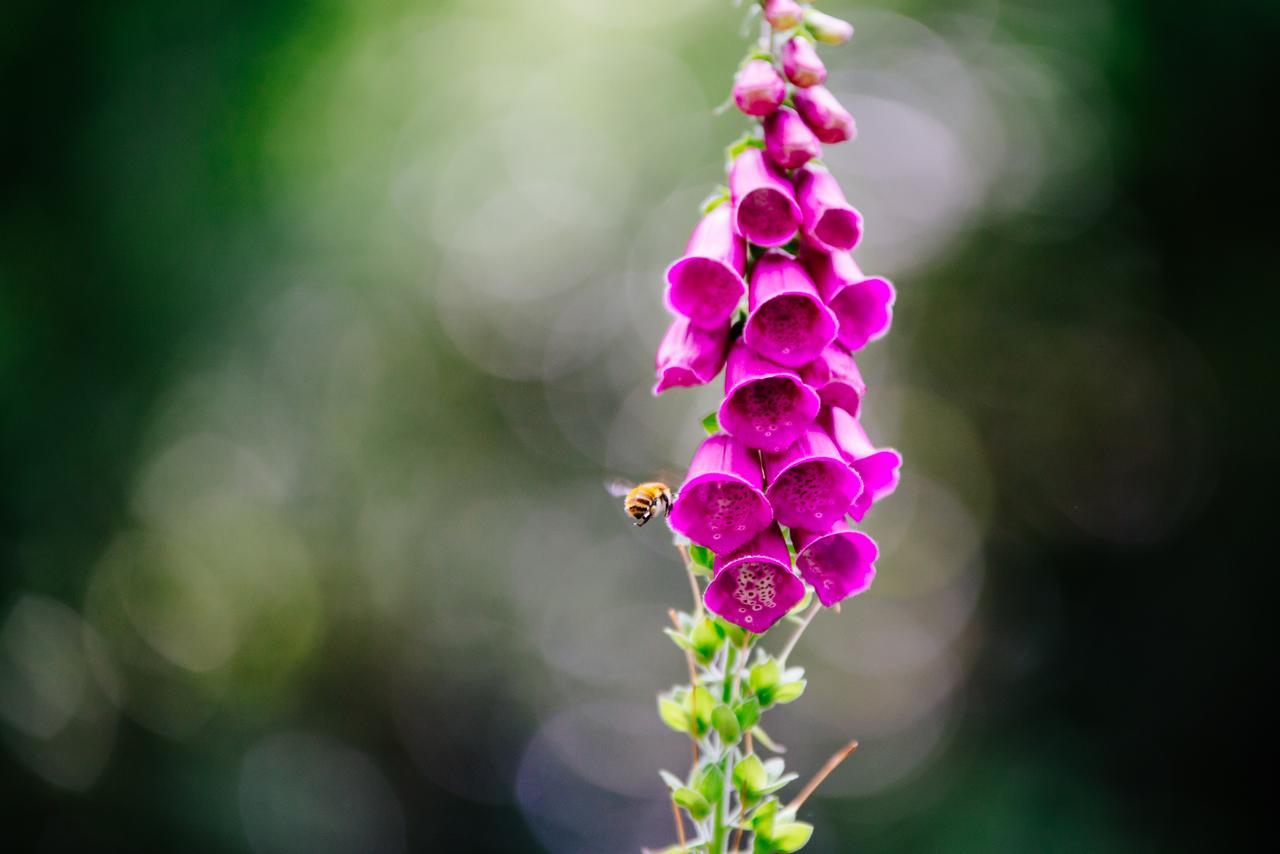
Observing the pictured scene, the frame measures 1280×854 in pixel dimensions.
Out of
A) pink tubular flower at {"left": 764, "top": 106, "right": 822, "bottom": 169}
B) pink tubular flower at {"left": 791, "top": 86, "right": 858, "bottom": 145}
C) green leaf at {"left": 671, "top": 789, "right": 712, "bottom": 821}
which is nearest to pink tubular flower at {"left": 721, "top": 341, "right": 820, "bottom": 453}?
pink tubular flower at {"left": 764, "top": 106, "right": 822, "bottom": 169}

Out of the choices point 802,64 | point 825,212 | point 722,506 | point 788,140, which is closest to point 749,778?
point 722,506

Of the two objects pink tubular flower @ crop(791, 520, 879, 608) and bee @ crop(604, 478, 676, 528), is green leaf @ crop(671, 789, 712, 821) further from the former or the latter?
bee @ crop(604, 478, 676, 528)

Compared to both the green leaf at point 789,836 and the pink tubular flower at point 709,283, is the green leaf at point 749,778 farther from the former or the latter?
the pink tubular flower at point 709,283

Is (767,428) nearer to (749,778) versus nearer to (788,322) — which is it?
(788,322)

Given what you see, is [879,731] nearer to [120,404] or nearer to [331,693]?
[331,693]

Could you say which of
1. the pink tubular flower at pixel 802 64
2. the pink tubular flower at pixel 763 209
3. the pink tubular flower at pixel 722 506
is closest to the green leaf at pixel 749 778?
the pink tubular flower at pixel 722 506

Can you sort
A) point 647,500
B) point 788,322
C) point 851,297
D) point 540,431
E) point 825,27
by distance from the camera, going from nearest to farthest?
1. point 788,322
2. point 851,297
3. point 825,27
4. point 647,500
5. point 540,431

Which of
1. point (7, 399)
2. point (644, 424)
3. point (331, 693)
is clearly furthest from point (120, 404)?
point (644, 424)
